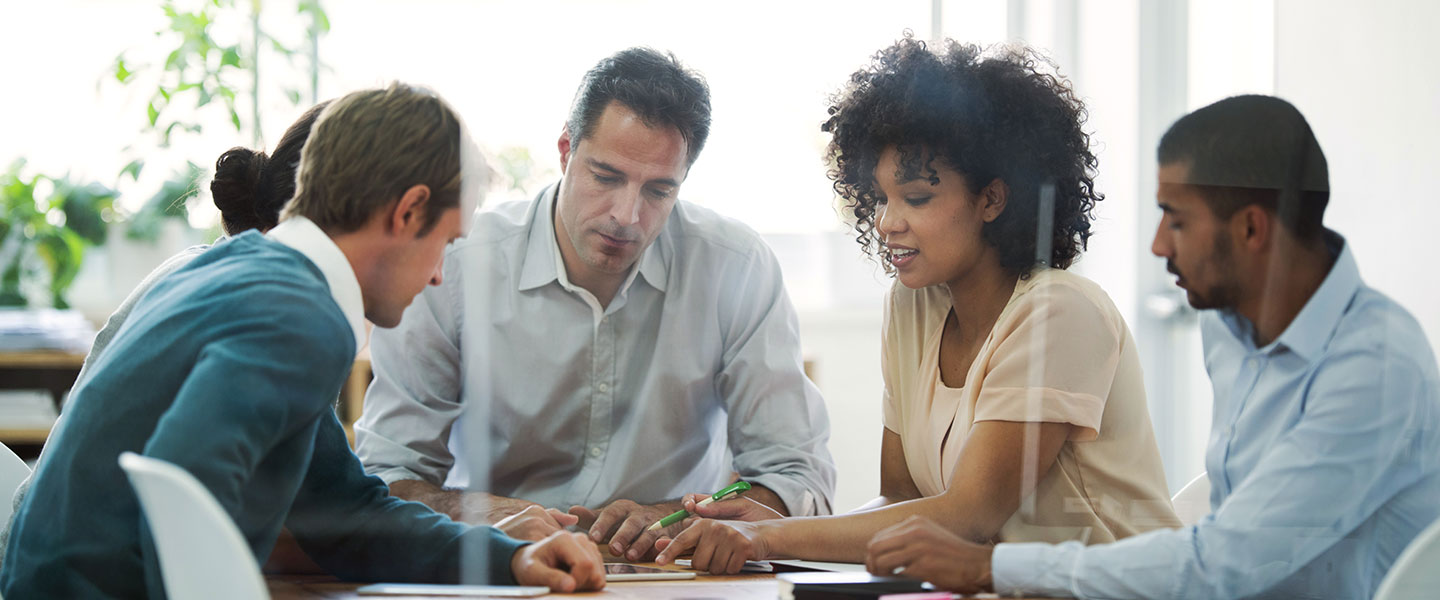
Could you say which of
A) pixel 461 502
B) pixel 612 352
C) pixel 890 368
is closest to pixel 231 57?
pixel 612 352

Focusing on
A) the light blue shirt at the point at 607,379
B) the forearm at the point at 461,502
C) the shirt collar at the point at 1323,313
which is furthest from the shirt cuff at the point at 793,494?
the shirt collar at the point at 1323,313

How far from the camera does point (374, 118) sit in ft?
3.44

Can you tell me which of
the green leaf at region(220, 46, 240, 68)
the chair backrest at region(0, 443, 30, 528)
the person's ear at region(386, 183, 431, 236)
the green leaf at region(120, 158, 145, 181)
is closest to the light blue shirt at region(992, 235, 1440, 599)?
the person's ear at region(386, 183, 431, 236)

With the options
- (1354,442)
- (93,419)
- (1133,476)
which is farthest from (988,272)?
(93,419)

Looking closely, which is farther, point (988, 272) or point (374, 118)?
point (988, 272)

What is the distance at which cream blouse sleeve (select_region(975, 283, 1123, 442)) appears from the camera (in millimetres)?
1177

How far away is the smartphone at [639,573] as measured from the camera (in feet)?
3.75

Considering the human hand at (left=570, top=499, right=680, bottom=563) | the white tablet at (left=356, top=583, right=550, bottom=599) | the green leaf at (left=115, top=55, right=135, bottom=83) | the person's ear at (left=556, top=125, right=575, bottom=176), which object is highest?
the green leaf at (left=115, top=55, right=135, bottom=83)

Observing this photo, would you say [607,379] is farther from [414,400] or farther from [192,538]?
[192,538]

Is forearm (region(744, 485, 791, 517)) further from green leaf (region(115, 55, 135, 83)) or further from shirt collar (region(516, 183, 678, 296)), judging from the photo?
green leaf (region(115, 55, 135, 83))

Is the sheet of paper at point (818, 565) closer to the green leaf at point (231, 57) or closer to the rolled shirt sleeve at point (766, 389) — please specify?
the rolled shirt sleeve at point (766, 389)

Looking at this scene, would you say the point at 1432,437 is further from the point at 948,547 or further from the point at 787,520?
the point at 787,520

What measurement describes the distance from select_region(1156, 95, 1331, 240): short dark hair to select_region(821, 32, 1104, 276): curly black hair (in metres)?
0.13

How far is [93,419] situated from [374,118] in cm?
34
